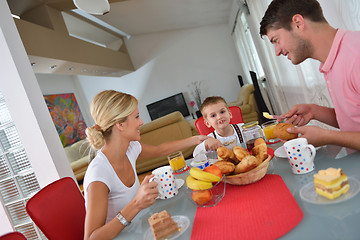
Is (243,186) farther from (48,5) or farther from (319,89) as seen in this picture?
(48,5)

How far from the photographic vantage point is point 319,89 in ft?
7.32

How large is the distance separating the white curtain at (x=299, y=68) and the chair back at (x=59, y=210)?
1.77 meters

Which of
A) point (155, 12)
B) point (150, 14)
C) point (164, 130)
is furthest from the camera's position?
point (150, 14)

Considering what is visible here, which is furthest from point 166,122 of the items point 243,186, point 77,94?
point 77,94

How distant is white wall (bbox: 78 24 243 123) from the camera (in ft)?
26.1

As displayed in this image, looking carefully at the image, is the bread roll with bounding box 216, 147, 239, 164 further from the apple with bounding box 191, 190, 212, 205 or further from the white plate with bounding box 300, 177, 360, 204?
the white plate with bounding box 300, 177, 360, 204

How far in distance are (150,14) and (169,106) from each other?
3.08m

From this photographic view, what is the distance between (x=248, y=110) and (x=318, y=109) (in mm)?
3679

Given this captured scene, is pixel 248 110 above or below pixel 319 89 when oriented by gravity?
below

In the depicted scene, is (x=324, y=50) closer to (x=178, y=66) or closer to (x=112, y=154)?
(x=112, y=154)

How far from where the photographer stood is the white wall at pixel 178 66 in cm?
796

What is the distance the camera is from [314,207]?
2.22 feet

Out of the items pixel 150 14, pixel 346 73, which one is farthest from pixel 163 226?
pixel 150 14

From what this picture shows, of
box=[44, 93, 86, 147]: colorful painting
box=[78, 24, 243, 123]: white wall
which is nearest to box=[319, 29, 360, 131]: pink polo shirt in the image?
box=[44, 93, 86, 147]: colorful painting
